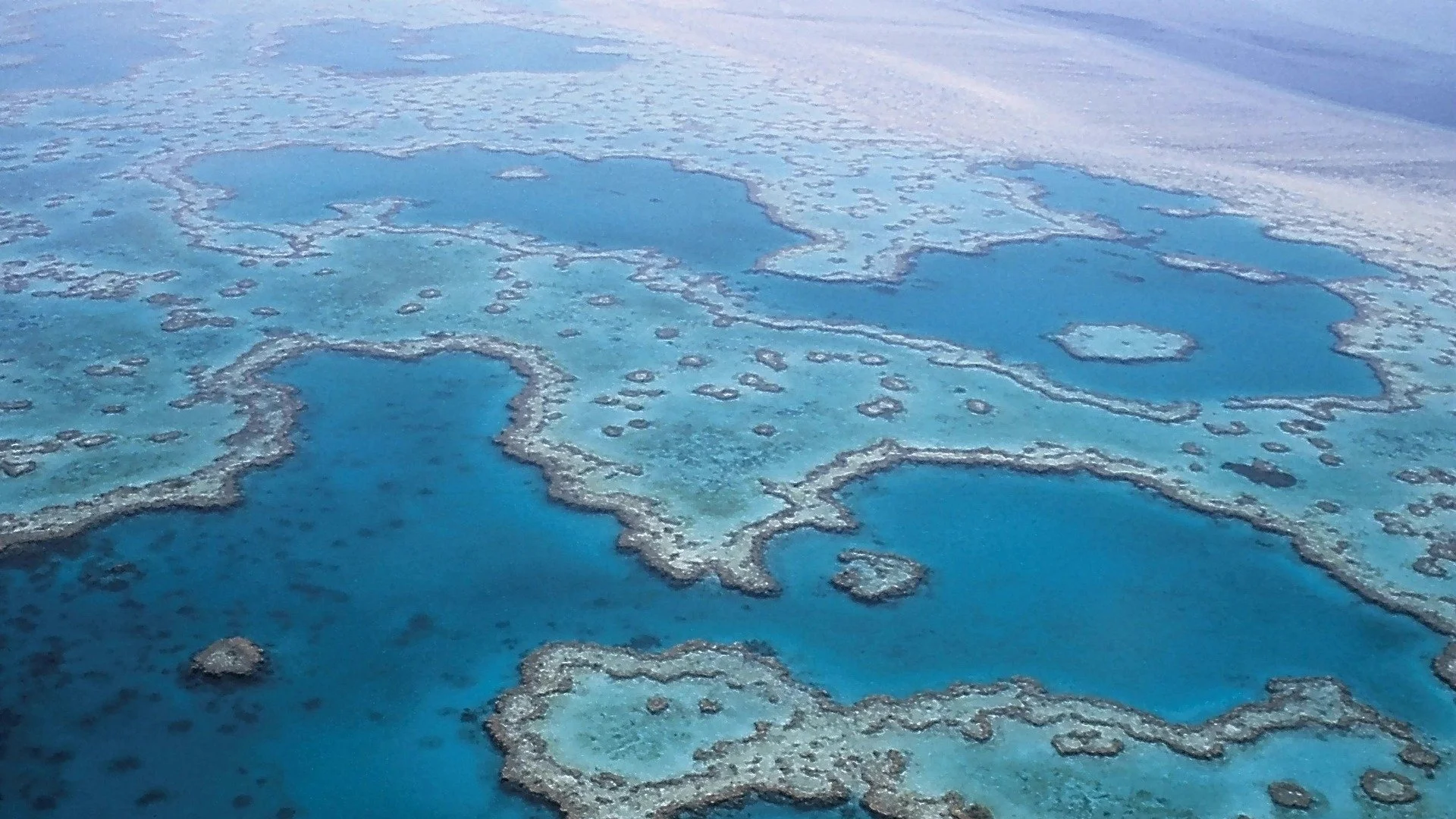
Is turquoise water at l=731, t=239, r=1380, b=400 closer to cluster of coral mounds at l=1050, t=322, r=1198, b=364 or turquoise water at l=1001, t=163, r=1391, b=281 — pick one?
cluster of coral mounds at l=1050, t=322, r=1198, b=364

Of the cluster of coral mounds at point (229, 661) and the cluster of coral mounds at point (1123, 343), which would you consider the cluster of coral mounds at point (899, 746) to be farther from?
the cluster of coral mounds at point (1123, 343)

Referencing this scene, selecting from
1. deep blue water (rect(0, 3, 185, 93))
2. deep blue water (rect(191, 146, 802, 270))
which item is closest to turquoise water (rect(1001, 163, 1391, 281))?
deep blue water (rect(191, 146, 802, 270))

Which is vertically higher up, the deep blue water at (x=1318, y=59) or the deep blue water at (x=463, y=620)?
the deep blue water at (x=1318, y=59)

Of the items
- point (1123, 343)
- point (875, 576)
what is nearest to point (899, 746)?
point (875, 576)

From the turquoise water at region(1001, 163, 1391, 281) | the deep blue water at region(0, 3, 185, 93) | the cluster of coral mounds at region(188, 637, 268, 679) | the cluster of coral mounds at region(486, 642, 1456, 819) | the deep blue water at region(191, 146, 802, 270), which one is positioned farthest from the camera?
the deep blue water at region(0, 3, 185, 93)

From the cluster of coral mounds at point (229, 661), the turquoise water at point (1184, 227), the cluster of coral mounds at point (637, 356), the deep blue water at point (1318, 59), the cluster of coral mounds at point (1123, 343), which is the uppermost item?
the deep blue water at point (1318, 59)

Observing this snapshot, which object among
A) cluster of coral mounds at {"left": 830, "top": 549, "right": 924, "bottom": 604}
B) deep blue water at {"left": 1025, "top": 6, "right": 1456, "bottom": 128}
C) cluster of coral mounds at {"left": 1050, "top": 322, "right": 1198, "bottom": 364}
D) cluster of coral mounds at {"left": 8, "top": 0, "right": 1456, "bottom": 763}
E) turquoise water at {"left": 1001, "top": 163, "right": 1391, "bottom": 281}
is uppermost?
deep blue water at {"left": 1025, "top": 6, "right": 1456, "bottom": 128}

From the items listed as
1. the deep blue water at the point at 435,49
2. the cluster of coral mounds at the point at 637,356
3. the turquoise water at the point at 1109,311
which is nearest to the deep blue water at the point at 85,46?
the deep blue water at the point at 435,49
